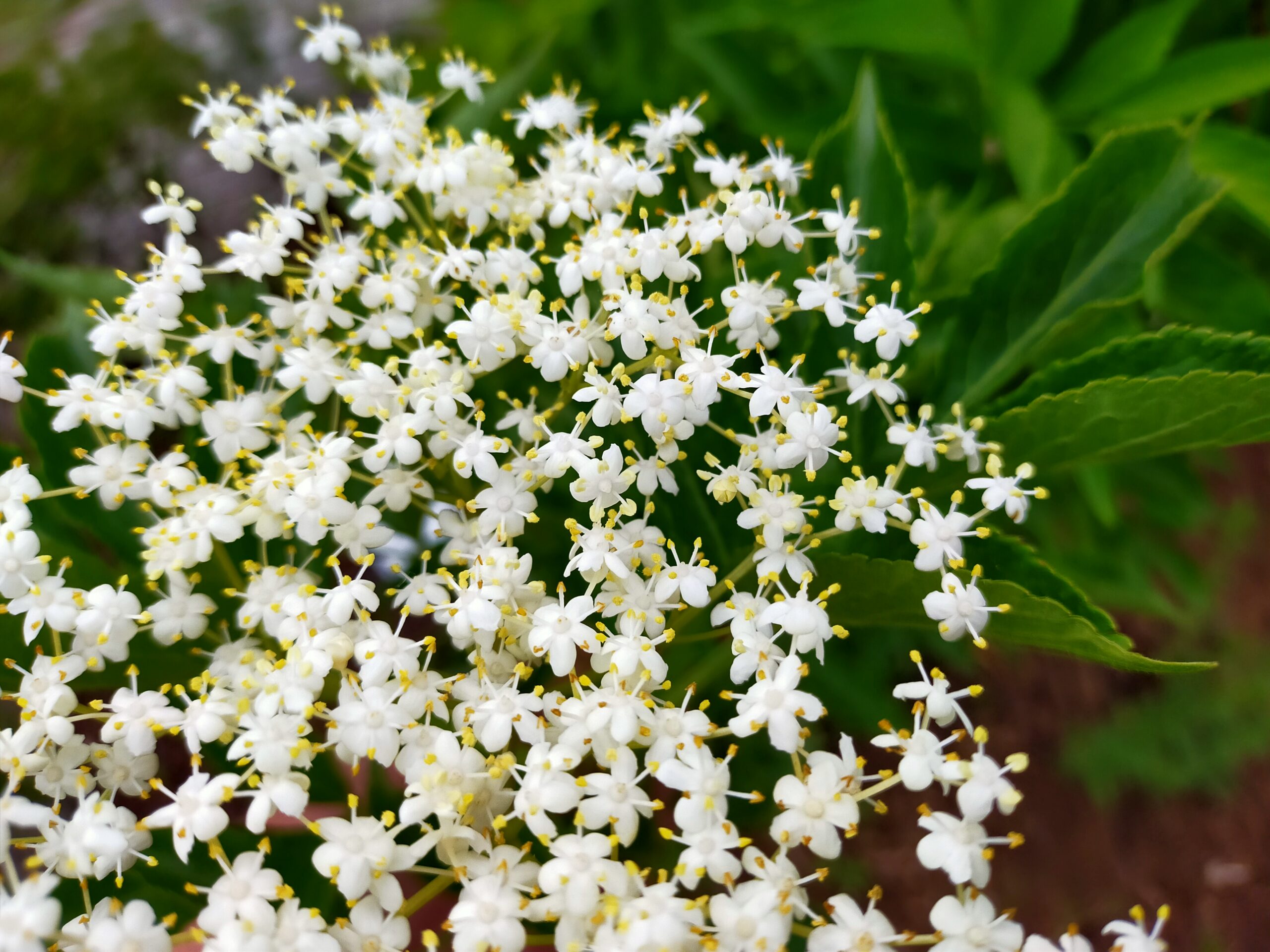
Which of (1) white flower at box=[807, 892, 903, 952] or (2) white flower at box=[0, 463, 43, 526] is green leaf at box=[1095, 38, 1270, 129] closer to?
(1) white flower at box=[807, 892, 903, 952]

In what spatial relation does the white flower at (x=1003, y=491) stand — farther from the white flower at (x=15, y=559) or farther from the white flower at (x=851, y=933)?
the white flower at (x=15, y=559)

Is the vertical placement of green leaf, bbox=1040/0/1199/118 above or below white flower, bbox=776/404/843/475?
above

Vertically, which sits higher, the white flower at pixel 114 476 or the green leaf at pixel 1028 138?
the green leaf at pixel 1028 138

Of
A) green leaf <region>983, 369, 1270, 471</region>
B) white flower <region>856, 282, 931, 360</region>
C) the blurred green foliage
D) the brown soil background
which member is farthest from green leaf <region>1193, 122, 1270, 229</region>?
the brown soil background

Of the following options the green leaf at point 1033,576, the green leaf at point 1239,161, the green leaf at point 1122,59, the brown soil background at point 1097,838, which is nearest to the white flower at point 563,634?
the green leaf at point 1033,576

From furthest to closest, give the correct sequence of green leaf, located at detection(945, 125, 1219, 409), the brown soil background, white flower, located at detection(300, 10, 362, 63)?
the brown soil background
white flower, located at detection(300, 10, 362, 63)
green leaf, located at detection(945, 125, 1219, 409)

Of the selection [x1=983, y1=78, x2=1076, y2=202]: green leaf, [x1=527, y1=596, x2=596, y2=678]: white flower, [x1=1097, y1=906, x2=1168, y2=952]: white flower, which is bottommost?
[x1=1097, y1=906, x2=1168, y2=952]: white flower

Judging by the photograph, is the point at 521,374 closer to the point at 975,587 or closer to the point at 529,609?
the point at 529,609
